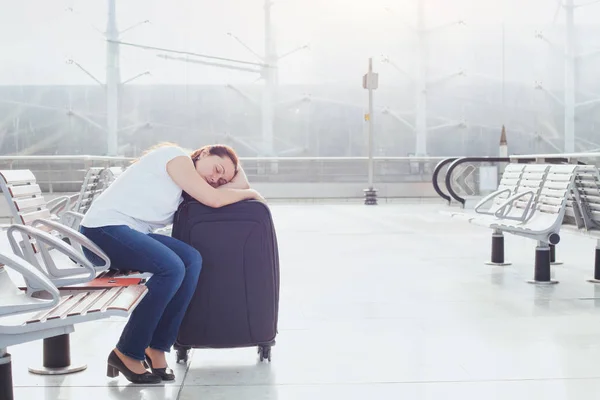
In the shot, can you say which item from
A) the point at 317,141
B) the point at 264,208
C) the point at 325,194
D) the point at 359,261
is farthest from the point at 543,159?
the point at 317,141

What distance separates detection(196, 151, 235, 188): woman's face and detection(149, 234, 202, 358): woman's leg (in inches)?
12.7

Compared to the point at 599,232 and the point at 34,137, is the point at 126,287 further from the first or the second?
the point at 34,137

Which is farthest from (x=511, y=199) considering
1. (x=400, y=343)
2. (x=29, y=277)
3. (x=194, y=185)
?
(x=29, y=277)

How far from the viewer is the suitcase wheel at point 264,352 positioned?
372 centimetres

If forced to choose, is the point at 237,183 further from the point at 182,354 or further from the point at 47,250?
the point at 47,250

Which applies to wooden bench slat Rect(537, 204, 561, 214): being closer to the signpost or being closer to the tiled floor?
the tiled floor

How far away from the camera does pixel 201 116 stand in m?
20.7

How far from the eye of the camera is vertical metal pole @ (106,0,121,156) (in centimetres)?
2033

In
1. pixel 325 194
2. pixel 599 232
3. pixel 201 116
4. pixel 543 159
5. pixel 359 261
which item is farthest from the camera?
pixel 201 116

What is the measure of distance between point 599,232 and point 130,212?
3860 mm

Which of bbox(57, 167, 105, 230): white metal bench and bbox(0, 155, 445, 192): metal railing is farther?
bbox(0, 155, 445, 192): metal railing

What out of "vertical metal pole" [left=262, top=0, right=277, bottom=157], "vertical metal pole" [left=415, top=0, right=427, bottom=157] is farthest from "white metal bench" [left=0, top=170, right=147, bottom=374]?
"vertical metal pole" [left=415, top=0, right=427, bottom=157]

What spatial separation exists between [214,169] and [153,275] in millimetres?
551

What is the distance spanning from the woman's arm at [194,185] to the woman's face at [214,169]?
4.7 inches
